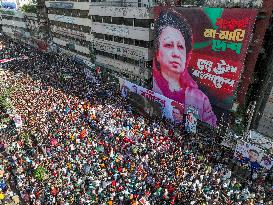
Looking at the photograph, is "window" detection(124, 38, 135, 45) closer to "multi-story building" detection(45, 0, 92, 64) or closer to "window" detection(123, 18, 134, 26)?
"window" detection(123, 18, 134, 26)

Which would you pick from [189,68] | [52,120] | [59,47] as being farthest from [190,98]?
[59,47]

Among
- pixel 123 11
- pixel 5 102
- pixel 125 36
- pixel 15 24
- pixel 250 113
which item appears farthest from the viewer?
pixel 15 24

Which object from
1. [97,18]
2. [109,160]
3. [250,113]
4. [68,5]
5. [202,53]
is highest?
[68,5]

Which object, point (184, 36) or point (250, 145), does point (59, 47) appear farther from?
point (250, 145)

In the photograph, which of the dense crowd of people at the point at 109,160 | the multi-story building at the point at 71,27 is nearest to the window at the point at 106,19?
the multi-story building at the point at 71,27

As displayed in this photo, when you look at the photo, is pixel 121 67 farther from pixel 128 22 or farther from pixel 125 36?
pixel 128 22

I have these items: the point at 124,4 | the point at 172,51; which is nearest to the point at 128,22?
the point at 124,4

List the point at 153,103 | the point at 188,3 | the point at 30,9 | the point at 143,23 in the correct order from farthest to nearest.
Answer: the point at 30,9, the point at 143,23, the point at 153,103, the point at 188,3
